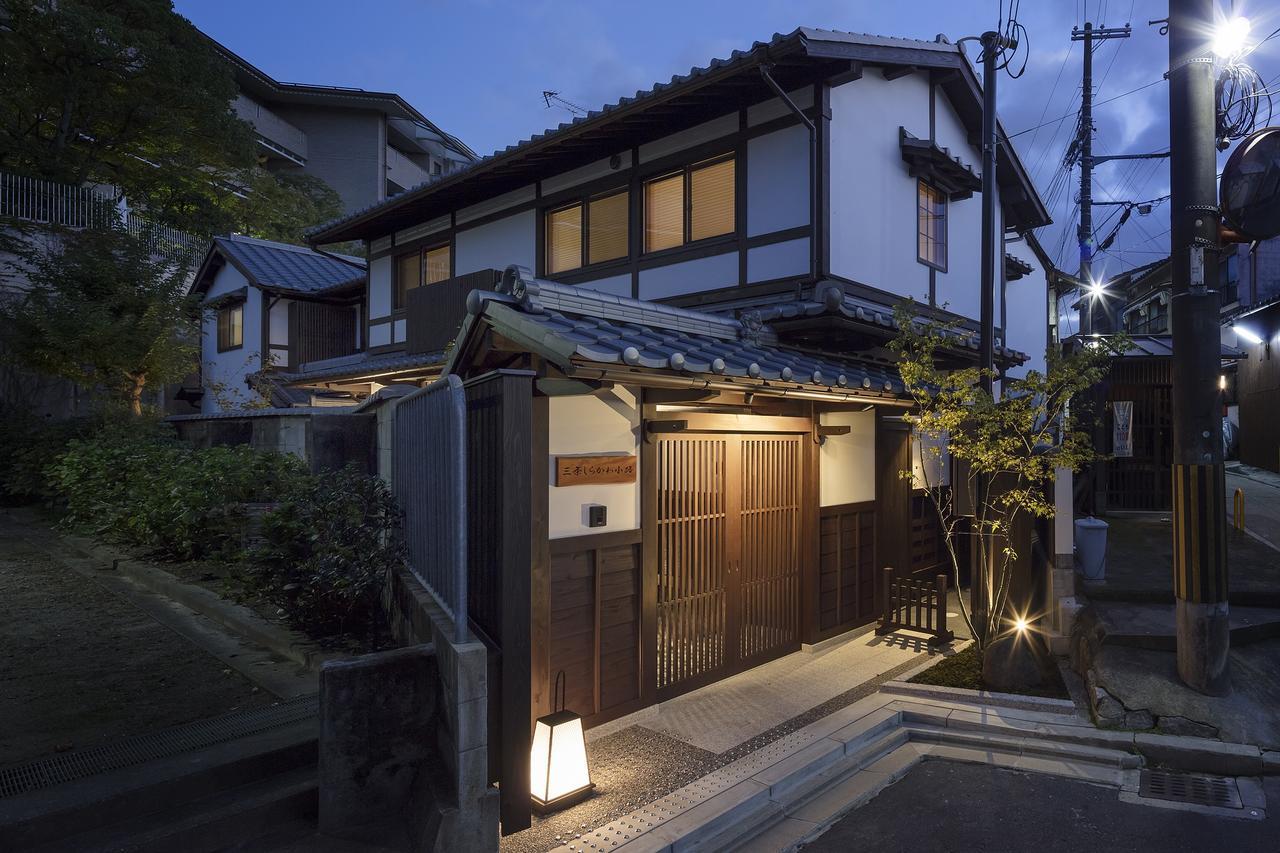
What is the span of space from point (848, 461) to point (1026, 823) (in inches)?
198

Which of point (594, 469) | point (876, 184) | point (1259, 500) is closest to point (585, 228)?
point (876, 184)

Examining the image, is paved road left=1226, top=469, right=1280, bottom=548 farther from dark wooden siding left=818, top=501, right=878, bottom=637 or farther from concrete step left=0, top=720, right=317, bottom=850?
concrete step left=0, top=720, right=317, bottom=850

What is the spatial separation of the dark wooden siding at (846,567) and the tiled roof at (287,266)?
52.7ft

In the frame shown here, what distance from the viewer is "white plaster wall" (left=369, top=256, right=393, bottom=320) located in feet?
55.1

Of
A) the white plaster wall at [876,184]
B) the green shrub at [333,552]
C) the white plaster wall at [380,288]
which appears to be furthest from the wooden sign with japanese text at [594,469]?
the white plaster wall at [380,288]

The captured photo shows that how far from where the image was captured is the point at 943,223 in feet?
41.2

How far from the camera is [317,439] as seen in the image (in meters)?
9.12

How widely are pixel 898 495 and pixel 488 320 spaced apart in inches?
285

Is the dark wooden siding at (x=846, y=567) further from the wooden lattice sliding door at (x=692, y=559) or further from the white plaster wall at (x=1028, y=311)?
the white plaster wall at (x=1028, y=311)

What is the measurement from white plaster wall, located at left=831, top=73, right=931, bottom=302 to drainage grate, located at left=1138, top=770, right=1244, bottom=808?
671 centimetres

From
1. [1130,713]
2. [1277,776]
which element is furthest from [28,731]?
[1277,776]

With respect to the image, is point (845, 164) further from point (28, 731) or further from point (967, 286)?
point (28, 731)

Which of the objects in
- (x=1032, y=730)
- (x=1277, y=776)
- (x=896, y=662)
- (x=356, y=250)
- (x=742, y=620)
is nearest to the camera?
(x=1277, y=776)

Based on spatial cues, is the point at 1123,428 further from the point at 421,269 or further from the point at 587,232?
the point at 421,269
